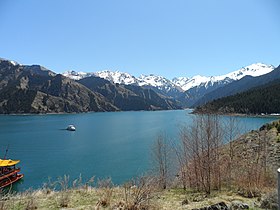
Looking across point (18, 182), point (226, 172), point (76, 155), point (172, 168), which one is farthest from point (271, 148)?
point (76, 155)

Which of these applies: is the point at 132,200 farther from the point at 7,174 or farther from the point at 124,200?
the point at 7,174

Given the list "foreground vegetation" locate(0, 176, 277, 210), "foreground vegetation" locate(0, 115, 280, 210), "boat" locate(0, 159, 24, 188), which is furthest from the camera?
Result: "boat" locate(0, 159, 24, 188)

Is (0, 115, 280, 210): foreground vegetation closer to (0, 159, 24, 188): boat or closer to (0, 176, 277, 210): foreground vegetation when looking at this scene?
(0, 176, 277, 210): foreground vegetation

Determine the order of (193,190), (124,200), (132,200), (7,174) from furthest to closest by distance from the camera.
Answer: (7,174), (193,190), (124,200), (132,200)

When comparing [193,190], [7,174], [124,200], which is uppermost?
[124,200]

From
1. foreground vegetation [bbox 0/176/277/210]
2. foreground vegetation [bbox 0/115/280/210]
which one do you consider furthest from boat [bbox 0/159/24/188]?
foreground vegetation [bbox 0/176/277/210]

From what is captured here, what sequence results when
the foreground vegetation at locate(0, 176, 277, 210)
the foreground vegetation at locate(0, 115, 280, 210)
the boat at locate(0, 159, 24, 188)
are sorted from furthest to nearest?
the boat at locate(0, 159, 24, 188), the foreground vegetation at locate(0, 115, 280, 210), the foreground vegetation at locate(0, 176, 277, 210)

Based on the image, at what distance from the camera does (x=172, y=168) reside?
24.2 metres

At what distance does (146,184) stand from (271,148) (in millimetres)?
21495

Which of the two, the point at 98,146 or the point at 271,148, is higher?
the point at 271,148

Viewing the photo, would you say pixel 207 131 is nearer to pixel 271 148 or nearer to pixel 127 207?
pixel 127 207

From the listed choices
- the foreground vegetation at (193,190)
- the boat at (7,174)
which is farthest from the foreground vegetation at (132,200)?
the boat at (7,174)

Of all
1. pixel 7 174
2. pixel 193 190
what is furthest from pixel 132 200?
pixel 7 174

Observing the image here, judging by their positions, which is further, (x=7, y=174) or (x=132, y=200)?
(x=7, y=174)
